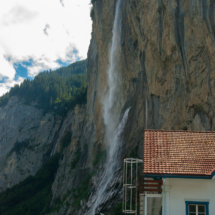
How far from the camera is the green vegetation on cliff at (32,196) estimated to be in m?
48.0

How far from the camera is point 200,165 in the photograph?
31.5ft

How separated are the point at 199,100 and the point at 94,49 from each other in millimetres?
32904

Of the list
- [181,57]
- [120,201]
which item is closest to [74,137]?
[120,201]

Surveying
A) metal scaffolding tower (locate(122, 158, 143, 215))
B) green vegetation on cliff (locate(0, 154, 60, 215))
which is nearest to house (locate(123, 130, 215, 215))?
metal scaffolding tower (locate(122, 158, 143, 215))

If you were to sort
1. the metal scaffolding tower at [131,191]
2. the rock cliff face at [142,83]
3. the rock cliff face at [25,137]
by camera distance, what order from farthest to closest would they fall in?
the rock cliff face at [25,137]
the rock cliff face at [142,83]
the metal scaffolding tower at [131,191]

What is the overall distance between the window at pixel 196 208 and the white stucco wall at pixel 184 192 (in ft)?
0.41

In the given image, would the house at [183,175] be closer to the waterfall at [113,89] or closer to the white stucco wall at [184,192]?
the white stucco wall at [184,192]

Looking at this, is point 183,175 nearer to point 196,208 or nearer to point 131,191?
point 196,208

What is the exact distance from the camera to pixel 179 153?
1016 centimetres

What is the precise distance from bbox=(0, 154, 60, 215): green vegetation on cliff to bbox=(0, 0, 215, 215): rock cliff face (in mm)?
4818

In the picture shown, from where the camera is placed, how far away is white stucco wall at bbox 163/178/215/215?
9.46m

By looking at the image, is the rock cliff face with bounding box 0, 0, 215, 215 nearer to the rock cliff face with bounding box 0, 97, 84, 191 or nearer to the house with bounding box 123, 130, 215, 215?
the house with bounding box 123, 130, 215, 215

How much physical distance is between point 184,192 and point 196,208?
608mm

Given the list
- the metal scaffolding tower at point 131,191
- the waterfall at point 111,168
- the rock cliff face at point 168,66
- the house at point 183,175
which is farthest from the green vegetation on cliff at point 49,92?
the house at point 183,175
